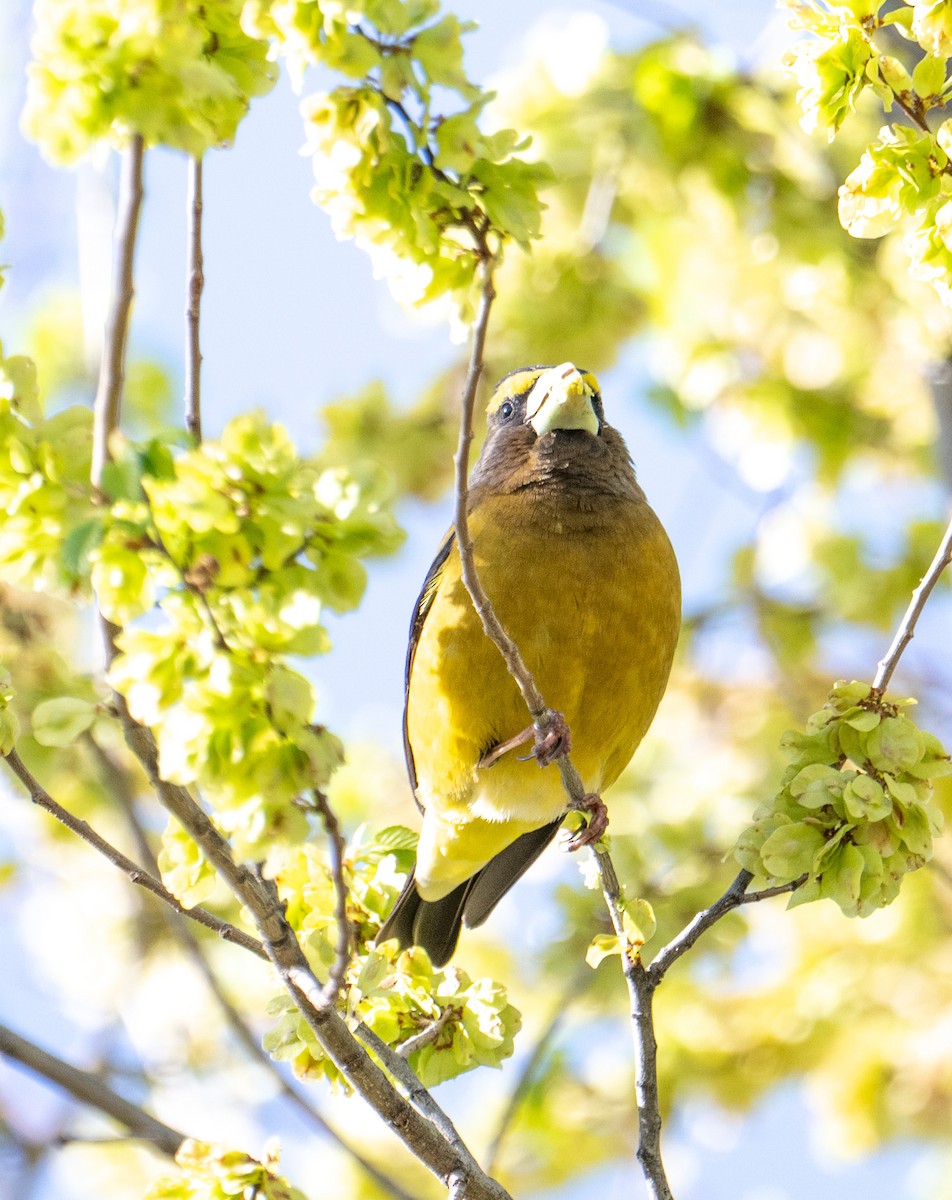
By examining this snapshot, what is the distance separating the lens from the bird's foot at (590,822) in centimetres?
312

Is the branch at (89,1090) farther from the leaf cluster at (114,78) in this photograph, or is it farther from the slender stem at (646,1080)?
the leaf cluster at (114,78)

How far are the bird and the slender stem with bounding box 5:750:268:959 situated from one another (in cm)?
102

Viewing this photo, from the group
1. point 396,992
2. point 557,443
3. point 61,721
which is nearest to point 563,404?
point 557,443

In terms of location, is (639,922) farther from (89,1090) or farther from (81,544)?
(81,544)

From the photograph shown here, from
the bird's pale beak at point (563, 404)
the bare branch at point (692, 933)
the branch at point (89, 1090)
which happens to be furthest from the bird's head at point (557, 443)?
the branch at point (89, 1090)

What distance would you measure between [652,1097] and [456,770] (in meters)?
1.35

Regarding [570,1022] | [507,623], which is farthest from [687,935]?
[570,1022]

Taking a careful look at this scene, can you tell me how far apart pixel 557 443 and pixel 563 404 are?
0.16 meters

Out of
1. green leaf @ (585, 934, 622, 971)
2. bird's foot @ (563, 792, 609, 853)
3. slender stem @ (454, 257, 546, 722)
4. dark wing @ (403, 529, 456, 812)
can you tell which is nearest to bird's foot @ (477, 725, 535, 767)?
bird's foot @ (563, 792, 609, 853)

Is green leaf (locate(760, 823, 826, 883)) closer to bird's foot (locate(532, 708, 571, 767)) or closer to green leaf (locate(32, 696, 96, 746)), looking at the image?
bird's foot (locate(532, 708, 571, 767))

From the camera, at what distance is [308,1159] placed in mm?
5996

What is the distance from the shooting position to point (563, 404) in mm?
3932

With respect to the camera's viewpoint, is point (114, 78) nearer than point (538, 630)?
Yes

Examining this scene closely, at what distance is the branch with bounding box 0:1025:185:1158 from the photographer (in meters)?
2.71
